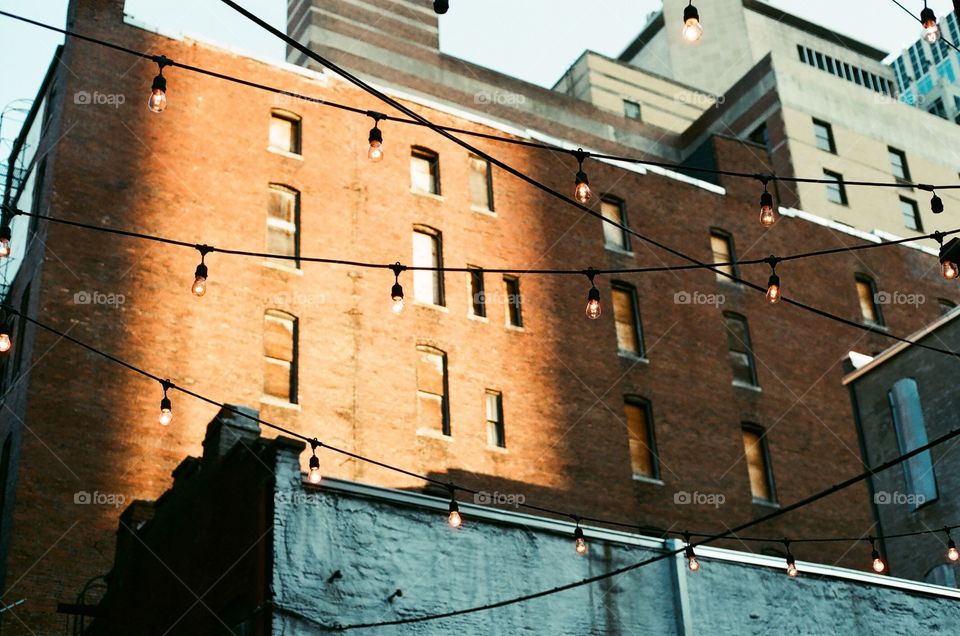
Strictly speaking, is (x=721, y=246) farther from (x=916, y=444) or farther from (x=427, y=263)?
(x=427, y=263)

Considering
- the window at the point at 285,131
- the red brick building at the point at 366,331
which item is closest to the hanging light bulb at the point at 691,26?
the red brick building at the point at 366,331

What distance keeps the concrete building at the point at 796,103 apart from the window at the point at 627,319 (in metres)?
15.1

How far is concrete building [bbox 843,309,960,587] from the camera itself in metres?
34.4

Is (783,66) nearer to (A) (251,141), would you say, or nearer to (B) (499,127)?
→ (B) (499,127)

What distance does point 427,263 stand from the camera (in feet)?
124

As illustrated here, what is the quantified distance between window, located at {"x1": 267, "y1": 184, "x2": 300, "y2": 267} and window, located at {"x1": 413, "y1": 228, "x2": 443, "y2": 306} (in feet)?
11.6

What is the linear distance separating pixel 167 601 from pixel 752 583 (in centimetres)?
1032

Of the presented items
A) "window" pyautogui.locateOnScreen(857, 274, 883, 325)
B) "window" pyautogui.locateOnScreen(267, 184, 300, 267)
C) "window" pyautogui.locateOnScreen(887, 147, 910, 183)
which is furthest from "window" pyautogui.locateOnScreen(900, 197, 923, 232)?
"window" pyautogui.locateOnScreen(267, 184, 300, 267)

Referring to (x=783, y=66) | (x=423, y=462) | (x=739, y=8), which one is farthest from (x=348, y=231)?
(x=739, y=8)

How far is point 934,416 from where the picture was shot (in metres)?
35.2

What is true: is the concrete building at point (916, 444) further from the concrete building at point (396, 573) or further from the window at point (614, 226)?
the concrete building at point (396, 573)

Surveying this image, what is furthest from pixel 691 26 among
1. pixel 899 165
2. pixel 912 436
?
pixel 899 165

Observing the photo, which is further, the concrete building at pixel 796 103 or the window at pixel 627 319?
the concrete building at pixel 796 103

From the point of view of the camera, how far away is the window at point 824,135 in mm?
56844
